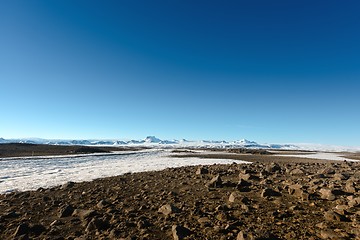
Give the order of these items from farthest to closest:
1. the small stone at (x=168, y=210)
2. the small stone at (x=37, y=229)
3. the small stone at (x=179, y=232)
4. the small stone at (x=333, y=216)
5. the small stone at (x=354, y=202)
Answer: the small stone at (x=168, y=210)
the small stone at (x=354, y=202)
the small stone at (x=37, y=229)
the small stone at (x=333, y=216)
the small stone at (x=179, y=232)

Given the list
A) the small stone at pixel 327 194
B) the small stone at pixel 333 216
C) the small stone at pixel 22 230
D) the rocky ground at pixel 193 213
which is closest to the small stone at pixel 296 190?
the rocky ground at pixel 193 213

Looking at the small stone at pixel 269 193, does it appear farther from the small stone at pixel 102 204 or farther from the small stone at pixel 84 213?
the small stone at pixel 84 213

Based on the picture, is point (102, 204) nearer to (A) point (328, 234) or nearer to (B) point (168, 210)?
(B) point (168, 210)

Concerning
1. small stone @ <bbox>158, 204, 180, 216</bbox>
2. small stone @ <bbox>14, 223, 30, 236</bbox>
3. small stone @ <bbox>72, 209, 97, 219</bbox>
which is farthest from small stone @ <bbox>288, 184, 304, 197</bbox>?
small stone @ <bbox>14, 223, 30, 236</bbox>

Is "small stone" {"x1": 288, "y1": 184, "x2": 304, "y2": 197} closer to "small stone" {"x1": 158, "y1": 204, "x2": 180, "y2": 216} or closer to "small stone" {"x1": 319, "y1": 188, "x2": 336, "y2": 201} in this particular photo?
"small stone" {"x1": 319, "y1": 188, "x2": 336, "y2": 201}

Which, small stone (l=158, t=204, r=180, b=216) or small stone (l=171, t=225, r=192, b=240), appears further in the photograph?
small stone (l=158, t=204, r=180, b=216)

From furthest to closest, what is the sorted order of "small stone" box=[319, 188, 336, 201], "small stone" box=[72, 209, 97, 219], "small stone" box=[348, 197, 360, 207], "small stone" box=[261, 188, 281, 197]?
"small stone" box=[261, 188, 281, 197] → "small stone" box=[319, 188, 336, 201] → "small stone" box=[72, 209, 97, 219] → "small stone" box=[348, 197, 360, 207]

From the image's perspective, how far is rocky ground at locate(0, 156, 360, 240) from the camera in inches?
299

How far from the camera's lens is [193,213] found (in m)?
9.24

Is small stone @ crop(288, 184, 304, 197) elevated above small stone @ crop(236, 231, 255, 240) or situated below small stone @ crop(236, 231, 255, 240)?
above

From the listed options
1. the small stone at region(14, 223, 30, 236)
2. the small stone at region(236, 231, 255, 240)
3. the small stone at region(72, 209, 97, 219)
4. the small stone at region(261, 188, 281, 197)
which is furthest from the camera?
the small stone at region(261, 188, 281, 197)

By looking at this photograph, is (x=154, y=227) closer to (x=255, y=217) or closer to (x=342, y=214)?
(x=255, y=217)

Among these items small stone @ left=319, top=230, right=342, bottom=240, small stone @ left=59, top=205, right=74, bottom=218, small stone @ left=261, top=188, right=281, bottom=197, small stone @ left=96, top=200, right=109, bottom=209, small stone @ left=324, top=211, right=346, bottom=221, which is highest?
small stone @ left=261, top=188, right=281, bottom=197

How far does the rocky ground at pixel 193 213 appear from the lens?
7586 mm
